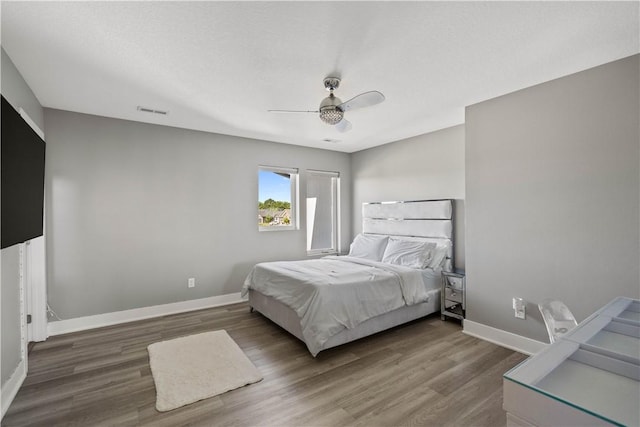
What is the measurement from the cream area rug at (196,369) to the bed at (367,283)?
0.62 metres

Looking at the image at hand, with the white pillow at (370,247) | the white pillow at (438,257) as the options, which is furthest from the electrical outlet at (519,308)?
the white pillow at (370,247)

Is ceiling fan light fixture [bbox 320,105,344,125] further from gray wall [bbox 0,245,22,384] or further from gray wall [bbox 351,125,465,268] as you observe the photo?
gray wall [bbox 0,245,22,384]

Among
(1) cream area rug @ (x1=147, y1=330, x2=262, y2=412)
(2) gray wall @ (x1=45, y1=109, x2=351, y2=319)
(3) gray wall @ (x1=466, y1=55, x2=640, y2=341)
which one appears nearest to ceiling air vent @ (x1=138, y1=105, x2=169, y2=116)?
(2) gray wall @ (x1=45, y1=109, x2=351, y2=319)

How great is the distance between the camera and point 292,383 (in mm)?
2369

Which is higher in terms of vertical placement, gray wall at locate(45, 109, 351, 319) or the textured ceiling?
the textured ceiling

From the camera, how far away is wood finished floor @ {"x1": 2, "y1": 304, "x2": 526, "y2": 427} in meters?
1.98

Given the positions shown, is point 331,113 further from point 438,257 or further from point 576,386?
point 438,257

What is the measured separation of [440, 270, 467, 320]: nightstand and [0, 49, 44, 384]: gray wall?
4153 millimetres

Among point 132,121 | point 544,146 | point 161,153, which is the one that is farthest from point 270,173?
point 544,146

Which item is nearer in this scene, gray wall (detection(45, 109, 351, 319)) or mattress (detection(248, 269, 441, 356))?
mattress (detection(248, 269, 441, 356))

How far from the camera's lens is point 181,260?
13.5ft

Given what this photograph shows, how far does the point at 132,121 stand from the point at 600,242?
203 inches

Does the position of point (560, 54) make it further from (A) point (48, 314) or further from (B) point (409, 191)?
(A) point (48, 314)

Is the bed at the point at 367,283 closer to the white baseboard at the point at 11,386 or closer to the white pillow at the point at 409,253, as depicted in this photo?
the white pillow at the point at 409,253
